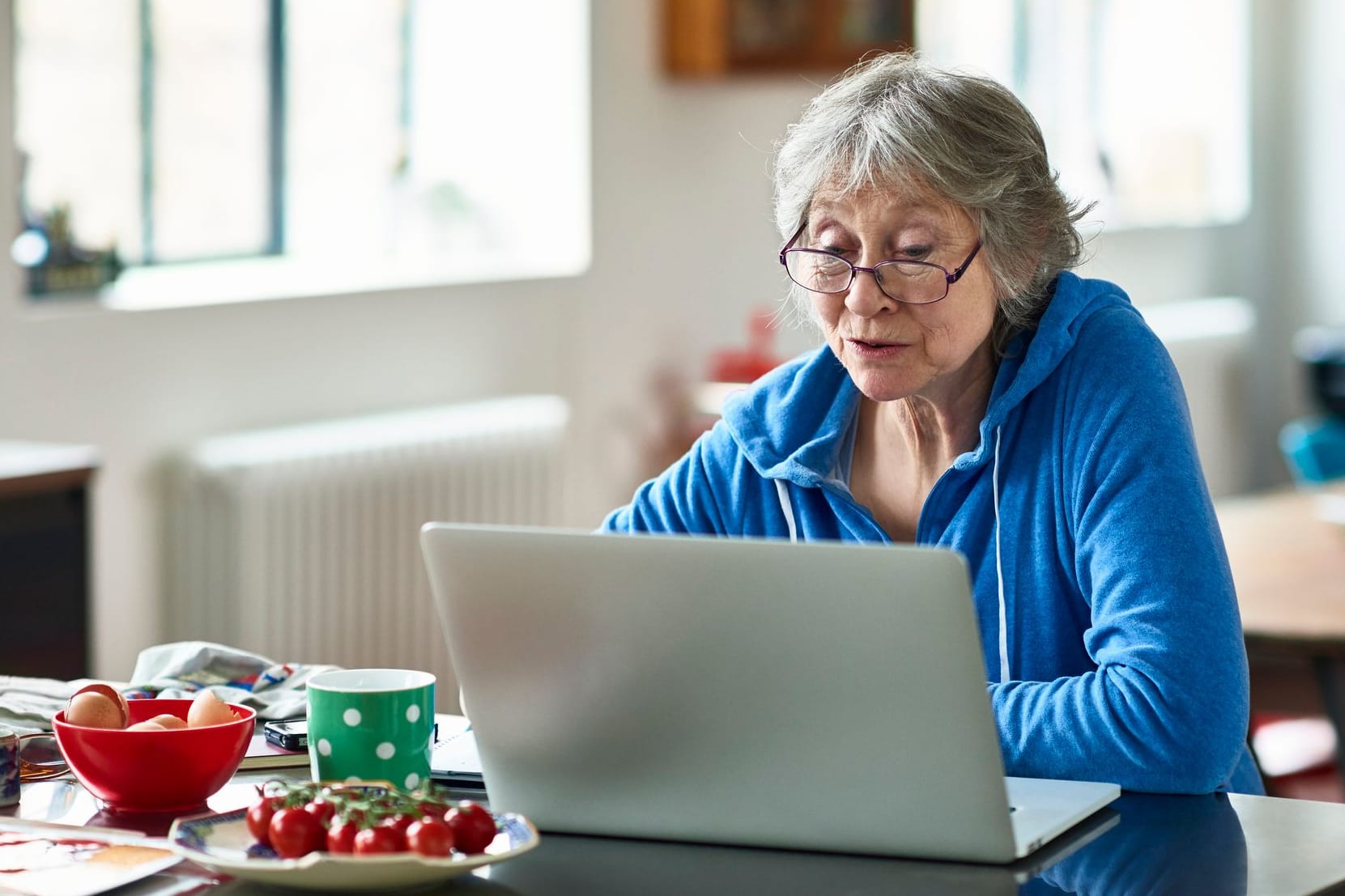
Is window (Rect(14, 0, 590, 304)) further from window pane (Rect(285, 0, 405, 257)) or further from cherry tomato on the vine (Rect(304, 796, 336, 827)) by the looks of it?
cherry tomato on the vine (Rect(304, 796, 336, 827))

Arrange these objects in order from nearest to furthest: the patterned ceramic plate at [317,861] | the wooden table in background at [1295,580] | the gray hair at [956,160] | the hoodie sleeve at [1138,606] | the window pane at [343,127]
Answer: the patterned ceramic plate at [317,861], the hoodie sleeve at [1138,606], the gray hair at [956,160], the wooden table in background at [1295,580], the window pane at [343,127]

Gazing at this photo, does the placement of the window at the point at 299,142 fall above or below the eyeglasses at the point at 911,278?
above

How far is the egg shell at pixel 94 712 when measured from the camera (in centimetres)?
141

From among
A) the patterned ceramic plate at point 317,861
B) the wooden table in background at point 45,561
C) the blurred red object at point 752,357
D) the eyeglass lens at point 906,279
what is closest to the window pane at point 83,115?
the wooden table in background at point 45,561

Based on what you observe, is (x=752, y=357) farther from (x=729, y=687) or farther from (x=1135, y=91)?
(x=729, y=687)

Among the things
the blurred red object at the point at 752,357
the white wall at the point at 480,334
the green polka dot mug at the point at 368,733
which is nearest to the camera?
the green polka dot mug at the point at 368,733

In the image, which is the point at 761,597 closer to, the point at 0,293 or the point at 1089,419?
the point at 1089,419

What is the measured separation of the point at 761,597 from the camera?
126 cm

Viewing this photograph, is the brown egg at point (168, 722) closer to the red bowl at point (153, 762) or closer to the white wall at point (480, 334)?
the red bowl at point (153, 762)

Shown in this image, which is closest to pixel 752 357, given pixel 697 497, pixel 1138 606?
pixel 697 497

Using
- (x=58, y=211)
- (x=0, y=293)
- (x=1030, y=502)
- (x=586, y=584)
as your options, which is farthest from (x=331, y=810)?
(x=58, y=211)

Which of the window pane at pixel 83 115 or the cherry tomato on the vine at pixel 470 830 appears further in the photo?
the window pane at pixel 83 115

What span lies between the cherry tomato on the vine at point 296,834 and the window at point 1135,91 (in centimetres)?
478

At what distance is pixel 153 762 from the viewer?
1.39 metres
